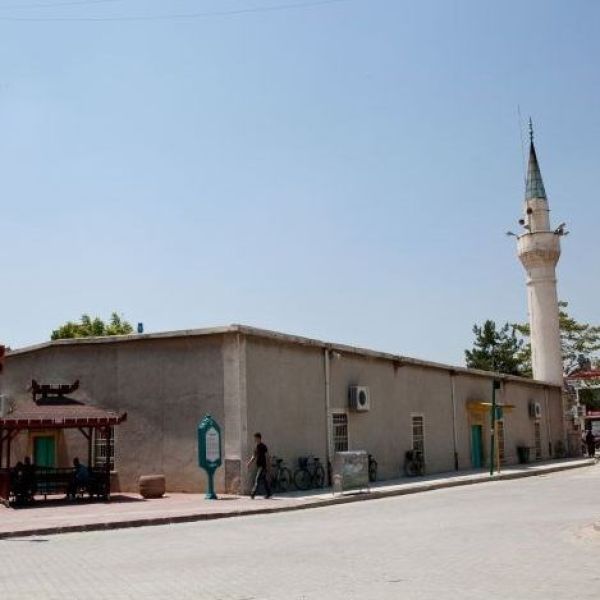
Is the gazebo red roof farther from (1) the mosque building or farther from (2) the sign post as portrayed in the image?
(2) the sign post

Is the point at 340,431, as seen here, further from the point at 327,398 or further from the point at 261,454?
the point at 261,454

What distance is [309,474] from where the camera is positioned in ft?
78.8

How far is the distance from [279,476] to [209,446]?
8.07ft

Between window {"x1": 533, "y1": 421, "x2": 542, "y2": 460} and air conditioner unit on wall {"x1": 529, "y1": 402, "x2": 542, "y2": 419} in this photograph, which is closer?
air conditioner unit on wall {"x1": 529, "y1": 402, "x2": 542, "y2": 419}

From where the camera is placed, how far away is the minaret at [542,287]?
146 ft

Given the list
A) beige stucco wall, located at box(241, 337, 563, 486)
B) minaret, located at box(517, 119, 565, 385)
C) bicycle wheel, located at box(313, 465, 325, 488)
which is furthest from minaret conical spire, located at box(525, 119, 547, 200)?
bicycle wheel, located at box(313, 465, 325, 488)

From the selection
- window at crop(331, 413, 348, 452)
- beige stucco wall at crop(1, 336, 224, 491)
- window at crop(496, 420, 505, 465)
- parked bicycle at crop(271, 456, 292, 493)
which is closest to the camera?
parked bicycle at crop(271, 456, 292, 493)

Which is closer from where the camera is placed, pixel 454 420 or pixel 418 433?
pixel 418 433

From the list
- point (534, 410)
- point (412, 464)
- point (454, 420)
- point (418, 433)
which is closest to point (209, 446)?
point (412, 464)

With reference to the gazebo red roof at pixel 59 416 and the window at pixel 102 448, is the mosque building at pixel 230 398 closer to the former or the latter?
the window at pixel 102 448

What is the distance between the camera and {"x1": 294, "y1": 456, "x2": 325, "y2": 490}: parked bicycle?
78.0 feet

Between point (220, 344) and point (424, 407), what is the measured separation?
11810 mm

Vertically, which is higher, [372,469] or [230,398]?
[230,398]

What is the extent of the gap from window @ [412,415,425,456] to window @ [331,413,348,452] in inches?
205
